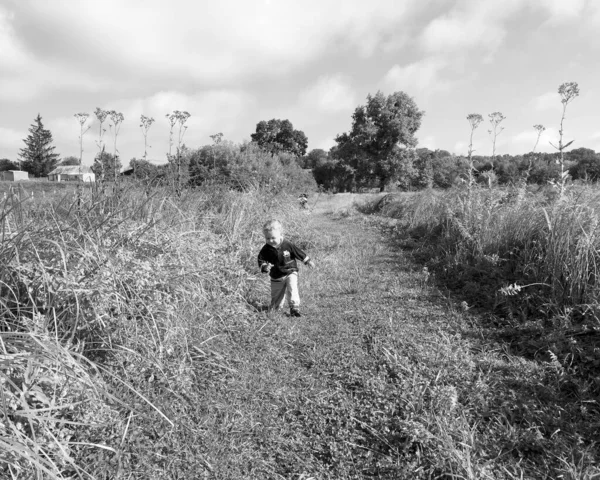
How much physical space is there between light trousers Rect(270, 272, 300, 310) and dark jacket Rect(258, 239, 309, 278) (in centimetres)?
8

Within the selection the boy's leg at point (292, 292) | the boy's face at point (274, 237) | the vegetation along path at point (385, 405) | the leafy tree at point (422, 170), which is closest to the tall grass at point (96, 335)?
the vegetation along path at point (385, 405)

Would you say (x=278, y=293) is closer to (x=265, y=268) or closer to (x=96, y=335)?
(x=265, y=268)

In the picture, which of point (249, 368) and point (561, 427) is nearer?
point (561, 427)

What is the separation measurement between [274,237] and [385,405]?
8.07 ft

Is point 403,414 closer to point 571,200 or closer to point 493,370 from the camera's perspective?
point 493,370

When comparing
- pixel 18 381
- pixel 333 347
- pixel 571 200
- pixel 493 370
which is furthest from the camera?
pixel 571 200

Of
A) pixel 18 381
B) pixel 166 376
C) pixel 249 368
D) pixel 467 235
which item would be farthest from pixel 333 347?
pixel 467 235

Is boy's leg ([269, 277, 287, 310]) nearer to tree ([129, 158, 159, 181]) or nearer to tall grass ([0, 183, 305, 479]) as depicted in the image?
tall grass ([0, 183, 305, 479])

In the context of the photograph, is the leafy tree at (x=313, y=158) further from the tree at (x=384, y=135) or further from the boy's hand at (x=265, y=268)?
the boy's hand at (x=265, y=268)

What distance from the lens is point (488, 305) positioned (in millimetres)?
3895

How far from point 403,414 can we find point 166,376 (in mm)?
1579

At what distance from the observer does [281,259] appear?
4.28m

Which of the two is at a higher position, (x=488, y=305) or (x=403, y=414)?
(x=488, y=305)

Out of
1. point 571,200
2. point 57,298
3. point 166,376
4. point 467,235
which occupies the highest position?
point 571,200
